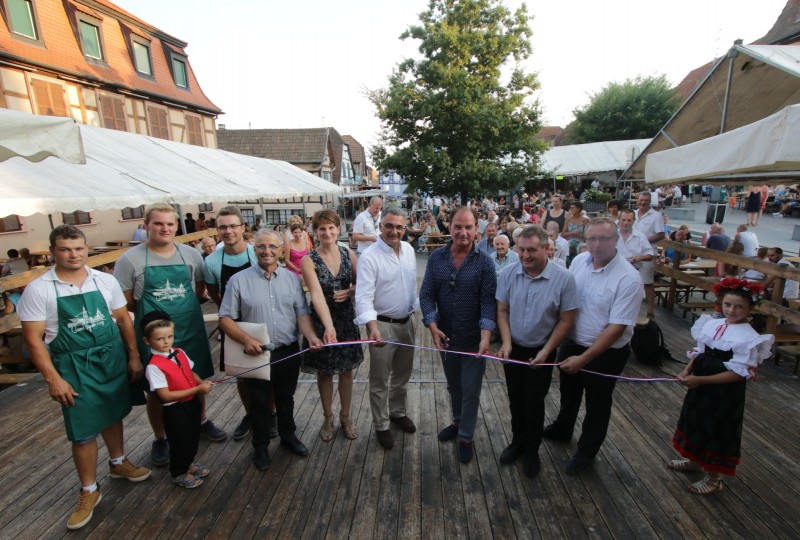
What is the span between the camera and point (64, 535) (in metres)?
2.29

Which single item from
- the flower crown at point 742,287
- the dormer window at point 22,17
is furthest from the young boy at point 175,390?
the dormer window at point 22,17

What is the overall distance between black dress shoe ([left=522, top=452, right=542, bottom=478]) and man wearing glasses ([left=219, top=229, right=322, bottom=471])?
5.00ft

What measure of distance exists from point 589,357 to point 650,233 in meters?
4.02

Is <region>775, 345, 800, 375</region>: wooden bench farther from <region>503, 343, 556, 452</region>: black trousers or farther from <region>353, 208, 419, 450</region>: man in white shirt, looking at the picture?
<region>353, 208, 419, 450</region>: man in white shirt

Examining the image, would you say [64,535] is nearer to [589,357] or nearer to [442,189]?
[589,357]

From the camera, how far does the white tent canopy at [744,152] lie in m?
2.62

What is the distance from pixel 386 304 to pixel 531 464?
1411 millimetres

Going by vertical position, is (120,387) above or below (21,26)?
below

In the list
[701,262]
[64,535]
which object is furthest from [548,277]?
[701,262]

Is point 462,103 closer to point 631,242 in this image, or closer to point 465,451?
point 631,242

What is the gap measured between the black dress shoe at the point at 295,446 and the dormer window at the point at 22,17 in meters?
15.3

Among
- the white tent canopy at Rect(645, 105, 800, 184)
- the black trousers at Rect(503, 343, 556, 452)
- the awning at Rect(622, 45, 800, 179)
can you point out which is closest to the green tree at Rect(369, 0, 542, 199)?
the awning at Rect(622, 45, 800, 179)

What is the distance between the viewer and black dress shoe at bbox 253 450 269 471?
277cm

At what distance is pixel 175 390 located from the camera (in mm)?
2414
